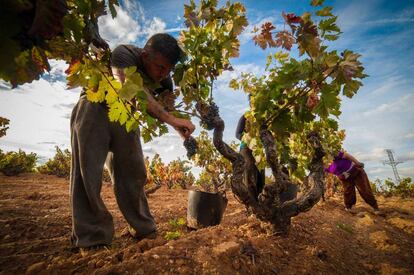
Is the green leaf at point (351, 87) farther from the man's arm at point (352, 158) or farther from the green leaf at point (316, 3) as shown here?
the man's arm at point (352, 158)

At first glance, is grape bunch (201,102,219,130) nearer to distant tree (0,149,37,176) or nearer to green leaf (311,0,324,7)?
green leaf (311,0,324,7)

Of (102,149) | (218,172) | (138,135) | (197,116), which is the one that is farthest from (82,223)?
(218,172)

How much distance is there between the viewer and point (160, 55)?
2.32m

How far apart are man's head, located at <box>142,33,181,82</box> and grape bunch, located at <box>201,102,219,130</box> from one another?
1.86 ft

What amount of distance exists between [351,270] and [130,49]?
299 cm

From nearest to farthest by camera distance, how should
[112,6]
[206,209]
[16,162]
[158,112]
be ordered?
[112,6] → [158,112] → [206,209] → [16,162]

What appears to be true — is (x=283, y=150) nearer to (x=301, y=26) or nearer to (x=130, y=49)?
(x=301, y=26)

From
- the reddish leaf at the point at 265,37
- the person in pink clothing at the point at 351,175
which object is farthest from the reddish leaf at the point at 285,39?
the person in pink clothing at the point at 351,175

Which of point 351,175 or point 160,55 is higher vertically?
point 160,55

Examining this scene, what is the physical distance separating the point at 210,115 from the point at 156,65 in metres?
0.74

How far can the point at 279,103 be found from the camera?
2.67 meters

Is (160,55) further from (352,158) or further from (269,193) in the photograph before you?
(352,158)

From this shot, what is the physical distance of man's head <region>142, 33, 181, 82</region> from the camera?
2307mm

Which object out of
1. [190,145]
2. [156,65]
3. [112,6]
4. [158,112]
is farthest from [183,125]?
[112,6]
